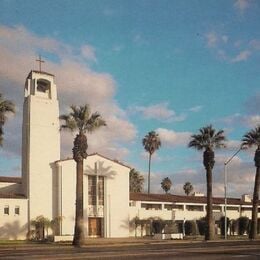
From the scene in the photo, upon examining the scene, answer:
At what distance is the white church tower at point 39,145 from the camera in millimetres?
60656

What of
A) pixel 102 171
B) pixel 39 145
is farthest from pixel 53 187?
pixel 102 171

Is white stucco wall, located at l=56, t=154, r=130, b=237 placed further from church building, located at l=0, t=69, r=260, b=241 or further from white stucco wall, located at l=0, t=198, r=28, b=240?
white stucco wall, located at l=0, t=198, r=28, b=240

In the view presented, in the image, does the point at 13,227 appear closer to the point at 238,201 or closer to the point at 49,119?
the point at 49,119

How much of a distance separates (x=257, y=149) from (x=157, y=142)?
167ft

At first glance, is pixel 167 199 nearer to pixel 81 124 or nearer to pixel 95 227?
pixel 95 227

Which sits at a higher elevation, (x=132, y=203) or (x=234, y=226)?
(x=132, y=203)

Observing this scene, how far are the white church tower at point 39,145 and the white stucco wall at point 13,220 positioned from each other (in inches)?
32.6

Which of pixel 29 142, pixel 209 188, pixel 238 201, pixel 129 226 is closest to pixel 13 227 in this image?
pixel 29 142

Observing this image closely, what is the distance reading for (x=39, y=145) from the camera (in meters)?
61.8

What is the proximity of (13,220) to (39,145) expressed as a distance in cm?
892

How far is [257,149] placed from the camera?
66.1 meters

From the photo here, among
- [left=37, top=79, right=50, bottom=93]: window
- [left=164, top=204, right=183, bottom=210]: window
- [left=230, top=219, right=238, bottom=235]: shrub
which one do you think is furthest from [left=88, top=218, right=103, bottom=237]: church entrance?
[left=230, top=219, right=238, bottom=235]: shrub

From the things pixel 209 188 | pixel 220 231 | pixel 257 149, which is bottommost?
pixel 220 231

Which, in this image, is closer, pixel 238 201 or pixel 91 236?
pixel 91 236
